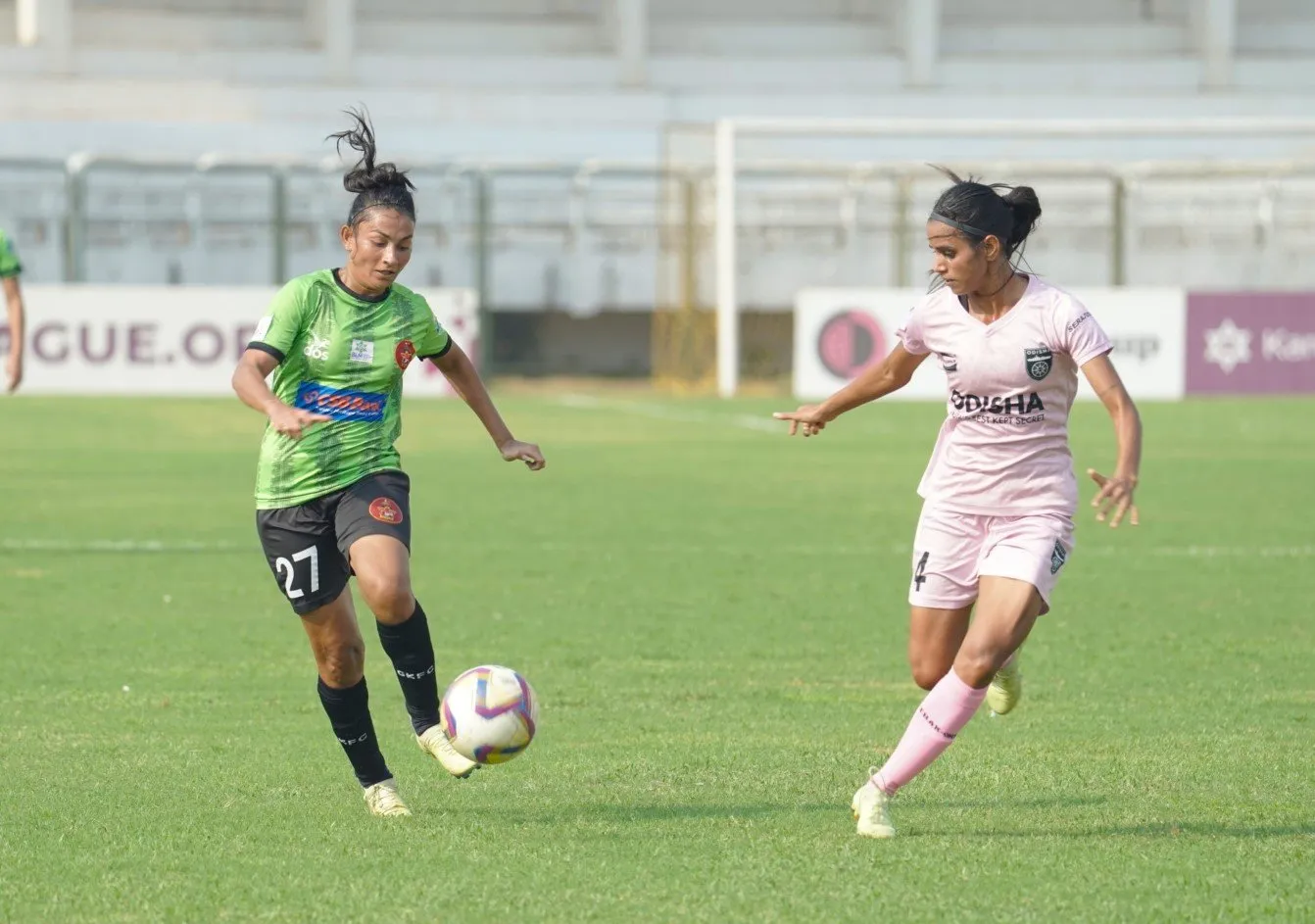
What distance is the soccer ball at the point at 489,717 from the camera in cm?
596

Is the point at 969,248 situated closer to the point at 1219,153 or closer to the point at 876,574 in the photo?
the point at 876,574

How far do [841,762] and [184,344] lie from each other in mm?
24684

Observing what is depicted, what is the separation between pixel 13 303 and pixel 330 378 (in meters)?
6.75

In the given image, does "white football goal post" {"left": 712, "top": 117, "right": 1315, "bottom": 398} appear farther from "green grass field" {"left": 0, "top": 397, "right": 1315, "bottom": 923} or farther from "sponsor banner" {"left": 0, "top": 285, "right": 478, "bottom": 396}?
"green grass field" {"left": 0, "top": 397, "right": 1315, "bottom": 923}

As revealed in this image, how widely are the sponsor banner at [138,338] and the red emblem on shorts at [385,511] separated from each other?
79.2 ft

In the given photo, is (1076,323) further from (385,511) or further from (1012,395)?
(385,511)

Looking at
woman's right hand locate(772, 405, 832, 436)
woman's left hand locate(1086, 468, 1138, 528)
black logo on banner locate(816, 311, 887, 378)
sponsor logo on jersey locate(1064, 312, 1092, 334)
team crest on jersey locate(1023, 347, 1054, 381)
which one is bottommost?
black logo on banner locate(816, 311, 887, 378)

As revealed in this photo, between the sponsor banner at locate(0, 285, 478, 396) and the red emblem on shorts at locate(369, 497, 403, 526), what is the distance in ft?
79.2

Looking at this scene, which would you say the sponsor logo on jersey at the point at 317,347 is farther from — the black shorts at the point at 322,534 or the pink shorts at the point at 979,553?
the pink shorts at the point at 979,553

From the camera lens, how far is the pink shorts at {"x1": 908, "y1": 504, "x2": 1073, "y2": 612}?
5.93 metres

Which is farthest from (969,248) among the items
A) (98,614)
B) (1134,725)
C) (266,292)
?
(266,292)

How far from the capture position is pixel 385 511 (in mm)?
6027

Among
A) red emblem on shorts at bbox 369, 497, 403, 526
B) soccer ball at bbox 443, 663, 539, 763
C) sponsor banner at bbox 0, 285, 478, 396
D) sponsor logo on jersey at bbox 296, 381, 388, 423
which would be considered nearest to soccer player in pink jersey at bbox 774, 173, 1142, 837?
soccer ball at bbox 443, 663, 539, 763

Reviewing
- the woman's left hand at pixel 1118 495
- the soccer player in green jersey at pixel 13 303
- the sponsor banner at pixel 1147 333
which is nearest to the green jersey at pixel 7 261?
the soccer player in green jersey at pixel 13 303
